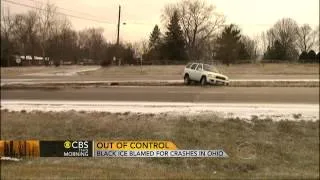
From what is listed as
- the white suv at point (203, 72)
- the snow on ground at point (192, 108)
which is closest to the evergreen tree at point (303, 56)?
the white suv at point (203, 72)

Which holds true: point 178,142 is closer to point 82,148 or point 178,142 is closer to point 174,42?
point 174,42

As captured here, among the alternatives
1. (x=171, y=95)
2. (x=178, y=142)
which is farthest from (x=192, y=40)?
(x=171, y=95)

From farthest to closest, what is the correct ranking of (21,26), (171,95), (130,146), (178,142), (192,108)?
1. (171,95)
2. (192,108)
3. (178,142)
4. (21,26)
5. (130,146)

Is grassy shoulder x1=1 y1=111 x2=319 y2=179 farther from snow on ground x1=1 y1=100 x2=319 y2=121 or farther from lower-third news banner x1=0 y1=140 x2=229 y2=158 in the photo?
lower-third news banner x1=0 y1=140 x2=229 y2=158

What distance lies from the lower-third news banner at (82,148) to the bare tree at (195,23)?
1209 mm

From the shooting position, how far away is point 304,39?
17.4 feet

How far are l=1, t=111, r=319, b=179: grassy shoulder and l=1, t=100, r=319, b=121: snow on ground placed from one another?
0.85 meters

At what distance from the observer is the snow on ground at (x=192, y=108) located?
17.1m

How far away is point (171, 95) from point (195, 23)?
55.9 ft

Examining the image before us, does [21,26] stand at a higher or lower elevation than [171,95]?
higher

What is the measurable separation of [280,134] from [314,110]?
Answer: 408 centimetres

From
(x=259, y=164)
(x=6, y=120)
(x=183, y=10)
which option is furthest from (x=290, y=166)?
(x=6, y=120)

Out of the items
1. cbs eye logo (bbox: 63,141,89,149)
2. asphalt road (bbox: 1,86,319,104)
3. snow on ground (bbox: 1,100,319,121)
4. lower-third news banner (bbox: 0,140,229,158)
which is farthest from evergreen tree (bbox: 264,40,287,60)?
asphalt road (bbox: 1,86,319,104)

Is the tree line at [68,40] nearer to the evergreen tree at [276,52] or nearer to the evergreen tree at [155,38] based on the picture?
the evergreen tree at [155,38]
